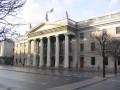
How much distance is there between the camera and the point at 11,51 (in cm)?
9369

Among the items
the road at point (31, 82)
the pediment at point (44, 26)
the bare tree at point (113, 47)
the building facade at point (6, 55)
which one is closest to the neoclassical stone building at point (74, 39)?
the pediment at point (44, 26)

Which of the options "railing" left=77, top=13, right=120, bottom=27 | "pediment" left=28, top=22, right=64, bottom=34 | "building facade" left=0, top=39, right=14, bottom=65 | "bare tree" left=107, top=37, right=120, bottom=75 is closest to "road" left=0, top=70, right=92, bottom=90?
"bare tree" left=107, top=37, right=120, bottom=75

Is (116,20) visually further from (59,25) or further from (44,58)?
(44,58)

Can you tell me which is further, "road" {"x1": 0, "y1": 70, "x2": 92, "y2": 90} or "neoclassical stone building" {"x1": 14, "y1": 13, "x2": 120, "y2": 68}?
"neoclassical stone building" {"x1": 14, "y1": 13, "x2": 120, "y2": 68}

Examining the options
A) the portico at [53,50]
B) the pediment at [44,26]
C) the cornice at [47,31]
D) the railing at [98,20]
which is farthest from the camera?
the pediment at [44,26]

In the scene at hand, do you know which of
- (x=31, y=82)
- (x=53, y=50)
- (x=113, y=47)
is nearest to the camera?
(x=31, y=82)

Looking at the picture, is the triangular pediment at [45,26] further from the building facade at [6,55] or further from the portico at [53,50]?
the building facade at [6,55]

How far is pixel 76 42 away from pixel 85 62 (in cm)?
667

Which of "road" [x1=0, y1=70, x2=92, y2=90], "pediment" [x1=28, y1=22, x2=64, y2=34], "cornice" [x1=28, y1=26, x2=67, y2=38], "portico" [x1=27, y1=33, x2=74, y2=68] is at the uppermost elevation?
"pediment" [x1=28, y1=22, x2=64, y2=34]

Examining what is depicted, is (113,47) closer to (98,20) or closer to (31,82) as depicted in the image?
(98,20)

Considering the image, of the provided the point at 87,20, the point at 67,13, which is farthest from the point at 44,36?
the point at 87,20

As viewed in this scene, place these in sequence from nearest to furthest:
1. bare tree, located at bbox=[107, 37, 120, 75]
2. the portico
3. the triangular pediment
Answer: bare tree, located at bbox=[107, 37, 120, 75], the portico, the triangular pediment

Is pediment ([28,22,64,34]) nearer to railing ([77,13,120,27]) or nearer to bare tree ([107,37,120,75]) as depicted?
railing ([77,13,120,27])

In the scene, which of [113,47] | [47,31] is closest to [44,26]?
[47,31]
